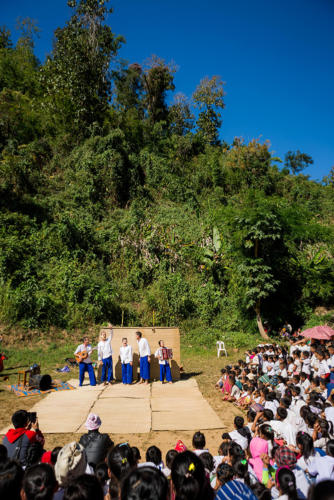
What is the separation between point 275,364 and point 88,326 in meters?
8.70

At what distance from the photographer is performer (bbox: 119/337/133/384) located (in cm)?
888

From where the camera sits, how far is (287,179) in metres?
24.5

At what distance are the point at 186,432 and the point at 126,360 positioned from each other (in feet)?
10.9

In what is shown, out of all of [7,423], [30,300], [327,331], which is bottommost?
[7,423]

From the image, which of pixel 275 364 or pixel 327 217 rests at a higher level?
pixel 327 217

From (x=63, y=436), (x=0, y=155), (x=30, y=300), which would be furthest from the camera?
(x=0, y=155)

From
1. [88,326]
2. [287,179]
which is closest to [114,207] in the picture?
[88,326]

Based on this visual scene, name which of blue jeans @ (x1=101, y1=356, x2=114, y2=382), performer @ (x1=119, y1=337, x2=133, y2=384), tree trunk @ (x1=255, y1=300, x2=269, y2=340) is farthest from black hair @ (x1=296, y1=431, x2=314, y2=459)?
tree trunk @ (x1=255, y1=300, x2=269, y2=340)

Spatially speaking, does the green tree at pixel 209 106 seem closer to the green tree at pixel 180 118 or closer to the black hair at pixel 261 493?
the green tree at pixel 180 118

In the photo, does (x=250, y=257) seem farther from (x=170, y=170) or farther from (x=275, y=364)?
(x=170, y=170)

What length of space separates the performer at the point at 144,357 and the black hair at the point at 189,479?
275 inches

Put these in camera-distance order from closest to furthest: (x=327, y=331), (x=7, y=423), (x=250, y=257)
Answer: (x=7, y=423) < (x=327, y=331) < (x=250, y=257)

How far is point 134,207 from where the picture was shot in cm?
1992

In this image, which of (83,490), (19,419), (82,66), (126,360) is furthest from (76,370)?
(82,66)
